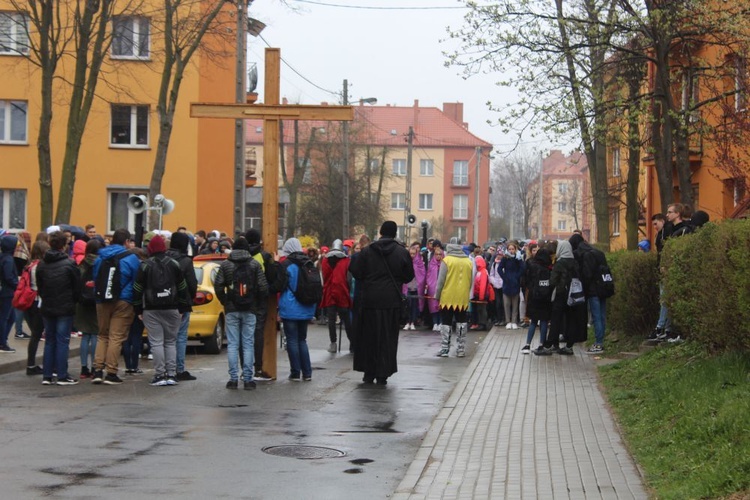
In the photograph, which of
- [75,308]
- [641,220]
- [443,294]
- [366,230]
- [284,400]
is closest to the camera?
[284,400]

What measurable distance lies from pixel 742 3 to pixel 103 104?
28128 mm

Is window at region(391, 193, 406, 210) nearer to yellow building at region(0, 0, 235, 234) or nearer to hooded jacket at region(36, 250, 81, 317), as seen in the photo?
yellow building at region(0, 0, 235, 234)

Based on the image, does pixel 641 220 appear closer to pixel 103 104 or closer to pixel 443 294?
pixel 103 104

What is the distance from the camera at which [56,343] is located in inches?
544

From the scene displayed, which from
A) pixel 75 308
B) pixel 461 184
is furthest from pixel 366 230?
pixel 75 308

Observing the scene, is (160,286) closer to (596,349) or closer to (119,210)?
(596,349)

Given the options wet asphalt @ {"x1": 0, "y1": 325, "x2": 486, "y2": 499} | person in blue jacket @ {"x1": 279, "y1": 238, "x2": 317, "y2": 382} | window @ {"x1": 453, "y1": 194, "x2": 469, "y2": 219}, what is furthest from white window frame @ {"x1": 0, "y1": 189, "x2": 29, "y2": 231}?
window @ {"x1": 453, "y1": 194, "x2": 469, "y2": 219}

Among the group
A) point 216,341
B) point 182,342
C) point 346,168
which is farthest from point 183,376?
point 346,168

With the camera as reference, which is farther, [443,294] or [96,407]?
[443,294]

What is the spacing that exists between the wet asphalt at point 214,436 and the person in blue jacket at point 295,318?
288 millimetres

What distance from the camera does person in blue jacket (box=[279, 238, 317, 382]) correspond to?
14.5 metres

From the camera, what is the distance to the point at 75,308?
46.3 ft

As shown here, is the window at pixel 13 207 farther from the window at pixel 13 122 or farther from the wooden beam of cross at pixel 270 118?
the wooden beam of cross at pixel 270 118

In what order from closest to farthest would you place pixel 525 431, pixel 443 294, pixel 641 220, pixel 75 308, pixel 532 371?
pixel 525 431
pixel 75 308
pixel 532 371
pixel 443 294
pixel 641 220
